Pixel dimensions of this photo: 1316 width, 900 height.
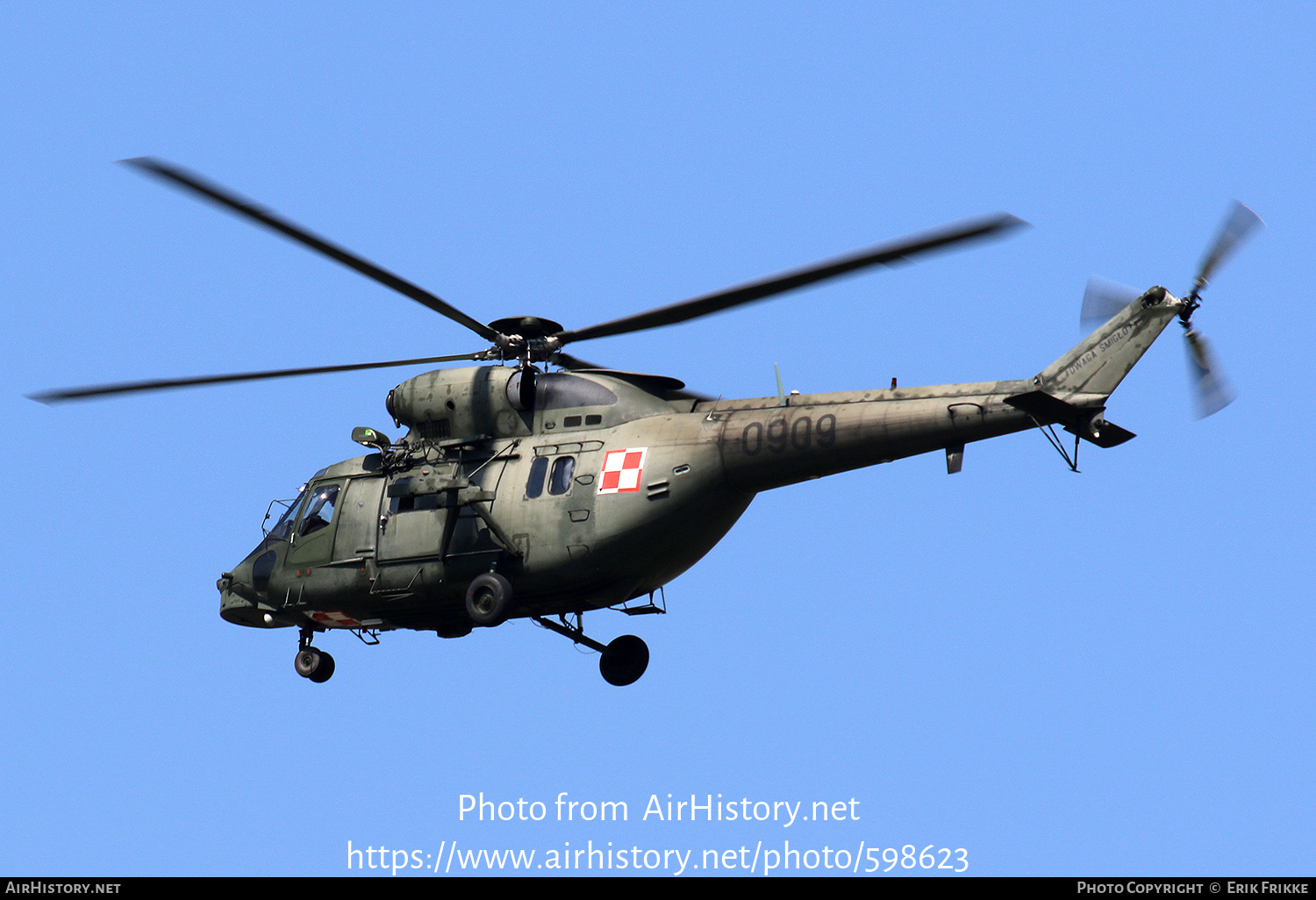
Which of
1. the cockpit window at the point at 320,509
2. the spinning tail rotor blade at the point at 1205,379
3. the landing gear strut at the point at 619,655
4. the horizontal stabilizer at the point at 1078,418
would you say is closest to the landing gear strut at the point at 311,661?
the cockpit window at the point at 320,509

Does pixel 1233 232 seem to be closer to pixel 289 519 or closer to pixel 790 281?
pixel 790 281

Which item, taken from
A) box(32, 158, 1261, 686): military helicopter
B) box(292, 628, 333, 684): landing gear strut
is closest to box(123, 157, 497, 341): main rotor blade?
box(32, 158, 1261, 686): military helicopter

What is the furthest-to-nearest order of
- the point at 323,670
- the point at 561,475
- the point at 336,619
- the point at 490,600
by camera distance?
the point at 323,670 < the point at 336,619 < the point at 561,475 < the point at 490,600

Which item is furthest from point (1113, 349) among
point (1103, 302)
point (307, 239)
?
point (307, 239)

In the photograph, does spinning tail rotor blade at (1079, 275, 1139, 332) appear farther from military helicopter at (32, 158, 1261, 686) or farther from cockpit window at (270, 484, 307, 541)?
cockpit window at (270, 484, 307, 541)

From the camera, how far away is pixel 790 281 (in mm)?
18578

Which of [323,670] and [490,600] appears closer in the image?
[490,600]

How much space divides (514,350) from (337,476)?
13.2 ft

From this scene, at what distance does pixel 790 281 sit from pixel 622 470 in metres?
4.07

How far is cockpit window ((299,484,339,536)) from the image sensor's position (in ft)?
79.0

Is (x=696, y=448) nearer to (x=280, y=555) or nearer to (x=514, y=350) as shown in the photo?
(x=514, y=350)

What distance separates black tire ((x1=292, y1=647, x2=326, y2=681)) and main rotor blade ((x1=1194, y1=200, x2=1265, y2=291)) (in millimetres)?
14312

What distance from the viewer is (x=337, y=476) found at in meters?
24.3
